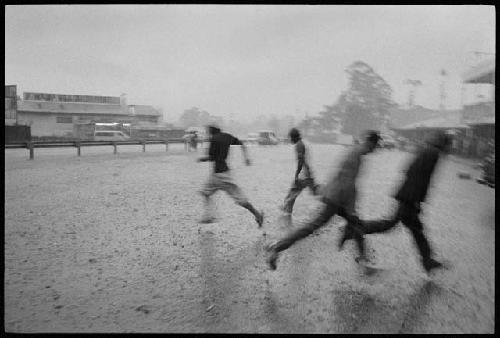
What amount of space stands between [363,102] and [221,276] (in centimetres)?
5617

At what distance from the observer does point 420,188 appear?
328 cm

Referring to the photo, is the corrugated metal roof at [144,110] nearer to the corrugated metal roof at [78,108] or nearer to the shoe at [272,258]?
the corrugated metal roof at [78,108]

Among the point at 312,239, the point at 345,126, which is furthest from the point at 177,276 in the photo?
the point at 345,126

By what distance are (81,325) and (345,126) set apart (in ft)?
167

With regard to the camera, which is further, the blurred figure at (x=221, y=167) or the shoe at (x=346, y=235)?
the blurred figure at (x=221, y=167)

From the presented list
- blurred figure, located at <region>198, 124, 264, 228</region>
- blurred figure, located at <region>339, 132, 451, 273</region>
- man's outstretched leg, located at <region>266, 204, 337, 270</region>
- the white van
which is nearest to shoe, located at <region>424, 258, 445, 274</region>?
blurred figure, located at <region>339, 132, 451, 273</region>

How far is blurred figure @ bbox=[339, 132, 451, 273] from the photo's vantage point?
3.26m

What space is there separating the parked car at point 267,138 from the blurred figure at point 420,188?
30449 millimetres

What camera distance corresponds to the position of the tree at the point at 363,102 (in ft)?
160

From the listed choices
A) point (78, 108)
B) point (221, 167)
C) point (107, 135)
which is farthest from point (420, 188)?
point (78, 108)

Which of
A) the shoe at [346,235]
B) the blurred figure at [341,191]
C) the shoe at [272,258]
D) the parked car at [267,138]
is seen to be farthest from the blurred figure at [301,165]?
the parked car at [267,138]

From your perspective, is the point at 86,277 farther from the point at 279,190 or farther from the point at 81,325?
the point at 279,190

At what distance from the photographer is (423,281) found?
3.28 meters

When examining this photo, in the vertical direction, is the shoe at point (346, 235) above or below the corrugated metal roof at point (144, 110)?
below
